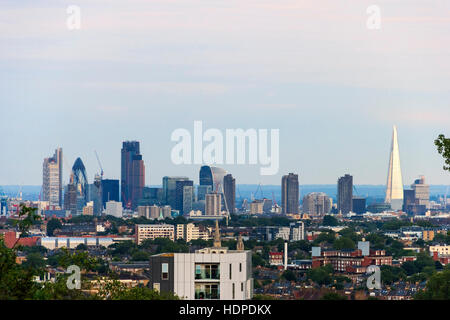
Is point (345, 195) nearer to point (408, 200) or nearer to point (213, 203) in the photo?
point (408, 200)

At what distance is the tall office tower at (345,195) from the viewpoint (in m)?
140

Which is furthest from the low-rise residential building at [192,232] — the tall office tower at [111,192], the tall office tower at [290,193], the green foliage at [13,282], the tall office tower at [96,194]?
the green foliage at [13,282]

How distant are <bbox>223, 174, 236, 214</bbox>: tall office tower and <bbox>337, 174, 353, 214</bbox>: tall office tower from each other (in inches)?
603

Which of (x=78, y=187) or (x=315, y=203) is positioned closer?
(x=315, y=203)

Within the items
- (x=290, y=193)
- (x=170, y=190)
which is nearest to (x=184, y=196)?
(x=170, y=190)

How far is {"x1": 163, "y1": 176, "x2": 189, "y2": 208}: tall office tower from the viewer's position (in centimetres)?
13738

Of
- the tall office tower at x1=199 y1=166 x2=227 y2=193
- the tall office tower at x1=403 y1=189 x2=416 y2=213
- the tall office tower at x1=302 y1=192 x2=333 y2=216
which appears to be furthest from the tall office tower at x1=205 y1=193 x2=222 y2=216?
the tall office tower at x1=403 y1=189 x2=416 y2=213

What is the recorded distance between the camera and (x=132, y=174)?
5408 inches

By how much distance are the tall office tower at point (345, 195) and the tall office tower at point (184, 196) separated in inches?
674

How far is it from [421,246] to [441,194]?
74.4 m

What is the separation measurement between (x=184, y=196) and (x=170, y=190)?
2334 millimetres

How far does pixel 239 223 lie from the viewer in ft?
362

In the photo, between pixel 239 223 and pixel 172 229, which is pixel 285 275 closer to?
pixel 172 229
